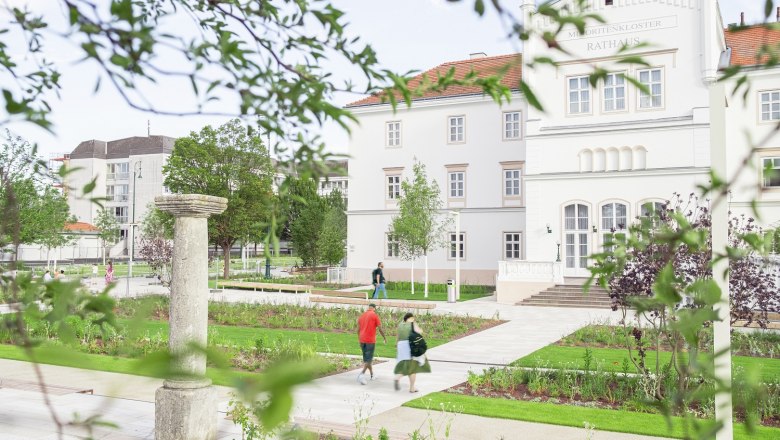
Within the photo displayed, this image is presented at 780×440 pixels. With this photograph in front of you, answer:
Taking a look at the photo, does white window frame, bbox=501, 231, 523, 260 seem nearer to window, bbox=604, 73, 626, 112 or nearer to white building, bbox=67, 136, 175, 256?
window, bbox=604, 73, 626, 112

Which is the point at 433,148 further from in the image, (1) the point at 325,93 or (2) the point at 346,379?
(1) the point at 325,93

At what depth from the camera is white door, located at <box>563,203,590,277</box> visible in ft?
94.1

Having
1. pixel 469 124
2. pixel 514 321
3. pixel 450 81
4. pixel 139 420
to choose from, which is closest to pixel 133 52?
pixel 450 81

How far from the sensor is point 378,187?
123 feet

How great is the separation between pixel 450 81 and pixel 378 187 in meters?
34.8

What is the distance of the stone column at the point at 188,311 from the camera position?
7605 millimetres

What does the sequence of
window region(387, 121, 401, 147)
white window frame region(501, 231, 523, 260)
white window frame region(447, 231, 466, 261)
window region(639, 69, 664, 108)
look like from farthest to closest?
window region(387, 121, 401, 147) → white window frame region(447, 231, 466, 261) → white window frame region(501, 231, 523, 260) → window region(639, 69, 664, 108)

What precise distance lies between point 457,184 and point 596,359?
22.3m

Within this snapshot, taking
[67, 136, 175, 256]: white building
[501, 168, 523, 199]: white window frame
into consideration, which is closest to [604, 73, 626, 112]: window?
[501, 168, 523, 199]: white window frame

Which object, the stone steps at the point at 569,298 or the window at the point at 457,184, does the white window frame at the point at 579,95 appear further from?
the stone steps at the point at 569,298

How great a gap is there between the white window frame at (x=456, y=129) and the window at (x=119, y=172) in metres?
63.7

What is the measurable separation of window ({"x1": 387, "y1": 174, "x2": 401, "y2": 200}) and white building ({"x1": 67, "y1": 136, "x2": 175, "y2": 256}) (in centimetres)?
5087

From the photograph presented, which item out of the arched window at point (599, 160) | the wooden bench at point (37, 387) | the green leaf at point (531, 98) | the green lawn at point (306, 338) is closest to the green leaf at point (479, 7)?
the green leaf at point (531, 98)

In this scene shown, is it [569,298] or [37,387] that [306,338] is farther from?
[569,298]
